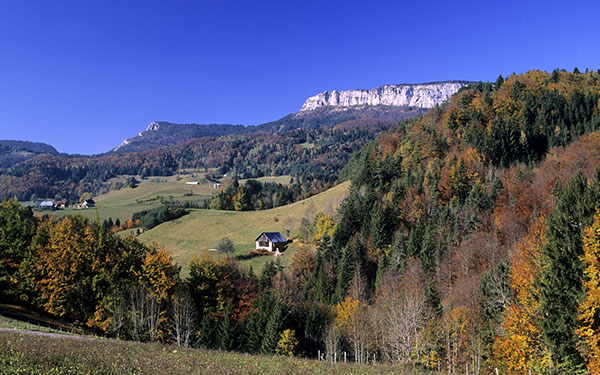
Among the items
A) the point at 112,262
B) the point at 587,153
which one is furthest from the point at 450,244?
the point at 112,262

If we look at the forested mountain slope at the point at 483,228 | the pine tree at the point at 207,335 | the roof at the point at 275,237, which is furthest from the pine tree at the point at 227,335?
the roof at the point at 275,237

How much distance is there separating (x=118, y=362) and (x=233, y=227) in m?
102

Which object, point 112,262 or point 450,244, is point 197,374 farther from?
point 450,244

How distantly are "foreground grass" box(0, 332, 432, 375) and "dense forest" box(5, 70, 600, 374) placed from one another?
12477 mm

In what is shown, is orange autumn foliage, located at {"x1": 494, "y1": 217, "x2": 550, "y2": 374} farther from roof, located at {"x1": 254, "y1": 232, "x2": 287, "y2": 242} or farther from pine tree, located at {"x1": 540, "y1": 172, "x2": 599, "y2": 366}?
roof, located at {"x1": 254, "y1": 232, "x2": 287, "y2": 242}

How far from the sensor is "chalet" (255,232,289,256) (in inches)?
3807

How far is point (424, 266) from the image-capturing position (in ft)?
228

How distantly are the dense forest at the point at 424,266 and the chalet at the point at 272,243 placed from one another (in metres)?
8.66

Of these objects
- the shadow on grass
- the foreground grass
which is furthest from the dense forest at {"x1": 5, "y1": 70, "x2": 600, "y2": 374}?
the shadow on grass

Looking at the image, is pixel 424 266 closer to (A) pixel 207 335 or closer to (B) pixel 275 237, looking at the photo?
(B) pixel 275 237

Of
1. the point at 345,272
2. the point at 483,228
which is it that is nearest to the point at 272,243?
the point at 345,272

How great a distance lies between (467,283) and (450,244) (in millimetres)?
16283

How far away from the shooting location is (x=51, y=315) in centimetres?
4234

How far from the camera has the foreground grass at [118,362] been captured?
1446 centimetres
